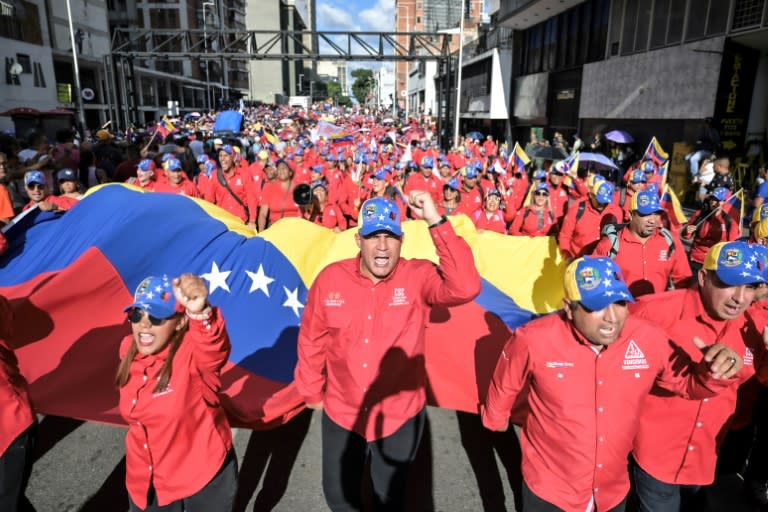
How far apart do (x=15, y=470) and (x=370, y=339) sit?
6.70 ft

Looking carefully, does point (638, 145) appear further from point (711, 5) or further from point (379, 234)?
point (379, 234)

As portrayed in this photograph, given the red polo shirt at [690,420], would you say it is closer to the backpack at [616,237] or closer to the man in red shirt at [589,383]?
the man in red shirt at [589,383]

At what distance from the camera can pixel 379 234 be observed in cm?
286

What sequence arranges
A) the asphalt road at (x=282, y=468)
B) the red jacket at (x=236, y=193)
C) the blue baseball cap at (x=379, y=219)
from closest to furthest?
the blue baseball cap at (x=379, y=219) → the asphalt road at (x=282, y=468) → the red jacket at (x=236, y=193)

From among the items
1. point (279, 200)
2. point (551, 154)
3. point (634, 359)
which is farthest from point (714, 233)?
point (551, 154)

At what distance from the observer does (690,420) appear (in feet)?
9.24

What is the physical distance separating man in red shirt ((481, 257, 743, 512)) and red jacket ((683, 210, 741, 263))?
452 centimetres

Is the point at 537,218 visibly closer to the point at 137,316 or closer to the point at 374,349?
the point at 374,349

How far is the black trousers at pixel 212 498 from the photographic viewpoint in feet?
8.91

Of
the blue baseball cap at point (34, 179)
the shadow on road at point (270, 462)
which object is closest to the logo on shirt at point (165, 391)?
the shadow on road at point (270, 462)

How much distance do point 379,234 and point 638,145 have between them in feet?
69.2

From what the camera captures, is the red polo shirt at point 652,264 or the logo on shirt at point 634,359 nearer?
the logo on shirt at point 634,359

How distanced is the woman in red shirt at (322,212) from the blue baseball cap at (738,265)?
5980 mm

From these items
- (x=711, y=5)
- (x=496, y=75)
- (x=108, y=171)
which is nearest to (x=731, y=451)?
(x=108, y=171)
